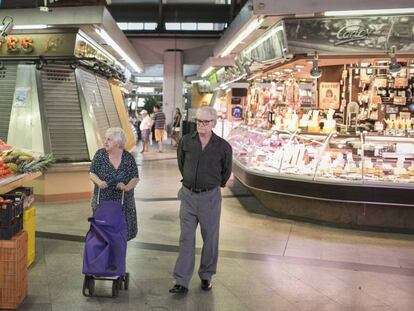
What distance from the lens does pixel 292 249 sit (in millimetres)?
6625

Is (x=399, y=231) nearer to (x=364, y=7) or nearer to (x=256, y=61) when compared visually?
(x=364, y=7)

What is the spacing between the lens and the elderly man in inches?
192

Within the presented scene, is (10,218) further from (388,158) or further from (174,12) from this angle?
(174,12)

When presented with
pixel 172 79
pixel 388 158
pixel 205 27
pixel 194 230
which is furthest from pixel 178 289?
pixel 205 27

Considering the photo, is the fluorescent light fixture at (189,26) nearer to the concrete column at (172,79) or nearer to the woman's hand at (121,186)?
the concrete column at (172,79)

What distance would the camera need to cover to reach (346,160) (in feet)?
26.2

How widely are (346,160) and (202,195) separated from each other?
382 centimetres

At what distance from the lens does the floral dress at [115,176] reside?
4.81m

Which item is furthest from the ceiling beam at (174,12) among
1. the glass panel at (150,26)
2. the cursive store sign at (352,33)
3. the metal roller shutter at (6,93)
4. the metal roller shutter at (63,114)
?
the cursive store sign at (352,33)

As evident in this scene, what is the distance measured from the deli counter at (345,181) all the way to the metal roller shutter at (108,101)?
535 centimetres

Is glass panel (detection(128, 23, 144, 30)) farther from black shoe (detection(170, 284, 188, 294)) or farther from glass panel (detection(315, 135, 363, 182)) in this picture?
black shoe (detection(170, 284, 188, 294))

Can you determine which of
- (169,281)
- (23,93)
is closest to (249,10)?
(23,93)

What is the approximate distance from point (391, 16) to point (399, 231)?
3.53 m

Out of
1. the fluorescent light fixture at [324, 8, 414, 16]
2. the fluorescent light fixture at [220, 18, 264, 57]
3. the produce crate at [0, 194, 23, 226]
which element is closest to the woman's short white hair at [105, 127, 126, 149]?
the produce crate at [0, 194, 23, 226]
